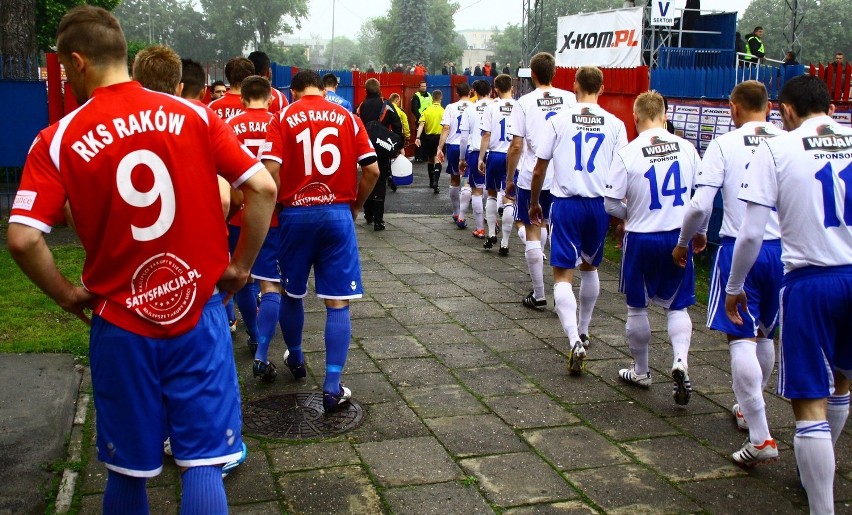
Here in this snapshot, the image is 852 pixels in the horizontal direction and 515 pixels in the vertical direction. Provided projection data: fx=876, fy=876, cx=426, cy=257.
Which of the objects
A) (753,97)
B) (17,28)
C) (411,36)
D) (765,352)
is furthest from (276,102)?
(411,36)

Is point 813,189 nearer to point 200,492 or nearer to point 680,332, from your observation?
point 680,332

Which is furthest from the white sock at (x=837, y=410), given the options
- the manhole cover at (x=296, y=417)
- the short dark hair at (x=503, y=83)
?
the short dark hair at (x=503, y=83)

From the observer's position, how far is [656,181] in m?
5.60

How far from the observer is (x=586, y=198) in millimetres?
6523

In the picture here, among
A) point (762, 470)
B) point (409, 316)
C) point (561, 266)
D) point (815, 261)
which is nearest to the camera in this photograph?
point (815, 261)

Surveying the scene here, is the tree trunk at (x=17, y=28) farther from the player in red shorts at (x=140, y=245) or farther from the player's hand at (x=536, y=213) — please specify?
the player in red shorts at (x=140, y=245)

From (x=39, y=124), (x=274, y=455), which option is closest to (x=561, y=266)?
(x=274, y=455)

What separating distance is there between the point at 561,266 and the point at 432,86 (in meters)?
22.6

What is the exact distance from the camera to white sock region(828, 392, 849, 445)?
13.6 ft

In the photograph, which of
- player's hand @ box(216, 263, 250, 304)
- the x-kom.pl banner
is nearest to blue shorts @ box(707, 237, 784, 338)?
player's hand @ box(216, 263, 250, 304)

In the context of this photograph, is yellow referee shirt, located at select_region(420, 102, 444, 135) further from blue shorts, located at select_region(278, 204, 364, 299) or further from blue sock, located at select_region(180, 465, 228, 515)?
blue sock, located at select_region(180, 465, 228, 515)

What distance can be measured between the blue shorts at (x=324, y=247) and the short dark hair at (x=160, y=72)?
4.49 ft

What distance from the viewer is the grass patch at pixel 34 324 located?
6.48 meters

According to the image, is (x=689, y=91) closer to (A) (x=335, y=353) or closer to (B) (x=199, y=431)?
(A) (x=335, y=353)
